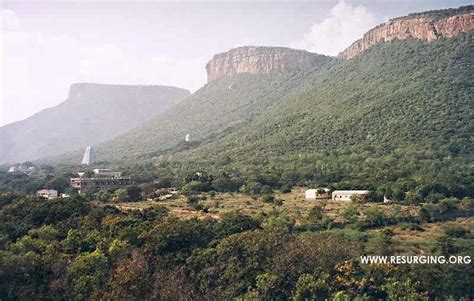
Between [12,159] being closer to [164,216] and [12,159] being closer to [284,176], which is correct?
[284,176]

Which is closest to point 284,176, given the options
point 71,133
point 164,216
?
point 164,216

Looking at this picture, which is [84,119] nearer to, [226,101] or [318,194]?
[226,101]

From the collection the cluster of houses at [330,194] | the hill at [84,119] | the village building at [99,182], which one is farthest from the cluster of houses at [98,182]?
the hill at [84,119]

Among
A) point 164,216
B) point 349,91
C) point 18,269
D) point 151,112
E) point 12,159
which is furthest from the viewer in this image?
point 151,112

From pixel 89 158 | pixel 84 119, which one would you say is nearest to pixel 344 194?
pixel 89 158

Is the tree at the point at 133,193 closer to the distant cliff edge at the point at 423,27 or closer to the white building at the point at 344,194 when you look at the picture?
the white building at the point at 344,194
